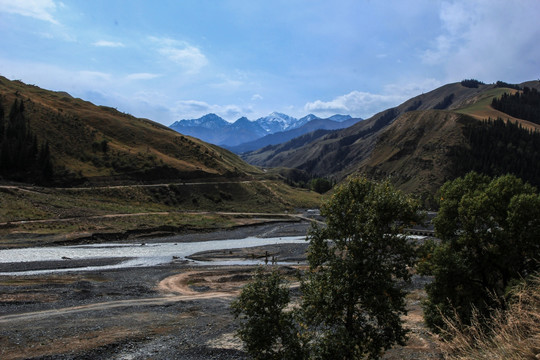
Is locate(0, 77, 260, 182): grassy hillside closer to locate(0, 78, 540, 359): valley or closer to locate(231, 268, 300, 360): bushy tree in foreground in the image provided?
locate(0, 78, 540, 359): valley

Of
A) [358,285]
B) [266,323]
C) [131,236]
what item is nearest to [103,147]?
[131,236]

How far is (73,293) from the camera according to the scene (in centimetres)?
4047

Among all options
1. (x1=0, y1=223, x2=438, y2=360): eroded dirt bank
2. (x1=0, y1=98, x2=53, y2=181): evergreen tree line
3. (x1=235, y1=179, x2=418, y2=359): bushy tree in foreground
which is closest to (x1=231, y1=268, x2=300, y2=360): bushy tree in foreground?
(x1=235, y1=179, x2=418, y2=359): bushy tree in foreground

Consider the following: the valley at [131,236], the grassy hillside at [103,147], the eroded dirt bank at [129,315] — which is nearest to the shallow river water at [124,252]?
the valley at [131,236]

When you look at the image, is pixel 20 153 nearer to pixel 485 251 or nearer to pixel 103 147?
pixel 103 147

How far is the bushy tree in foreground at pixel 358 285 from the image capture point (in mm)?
18406

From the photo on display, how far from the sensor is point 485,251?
26359 mm

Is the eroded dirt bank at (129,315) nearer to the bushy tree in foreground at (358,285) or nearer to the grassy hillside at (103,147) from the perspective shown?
the bushy tree in foreground at (358,285)

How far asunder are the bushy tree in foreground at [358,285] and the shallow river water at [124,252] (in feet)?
144

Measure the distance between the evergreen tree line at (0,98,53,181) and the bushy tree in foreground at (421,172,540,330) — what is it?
109159 millimetres

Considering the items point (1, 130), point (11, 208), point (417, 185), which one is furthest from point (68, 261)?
point (417, 185)

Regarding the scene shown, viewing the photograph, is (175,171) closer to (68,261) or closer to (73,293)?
(68,261)

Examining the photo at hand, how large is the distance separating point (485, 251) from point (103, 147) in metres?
127

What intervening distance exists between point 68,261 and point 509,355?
6125cm
